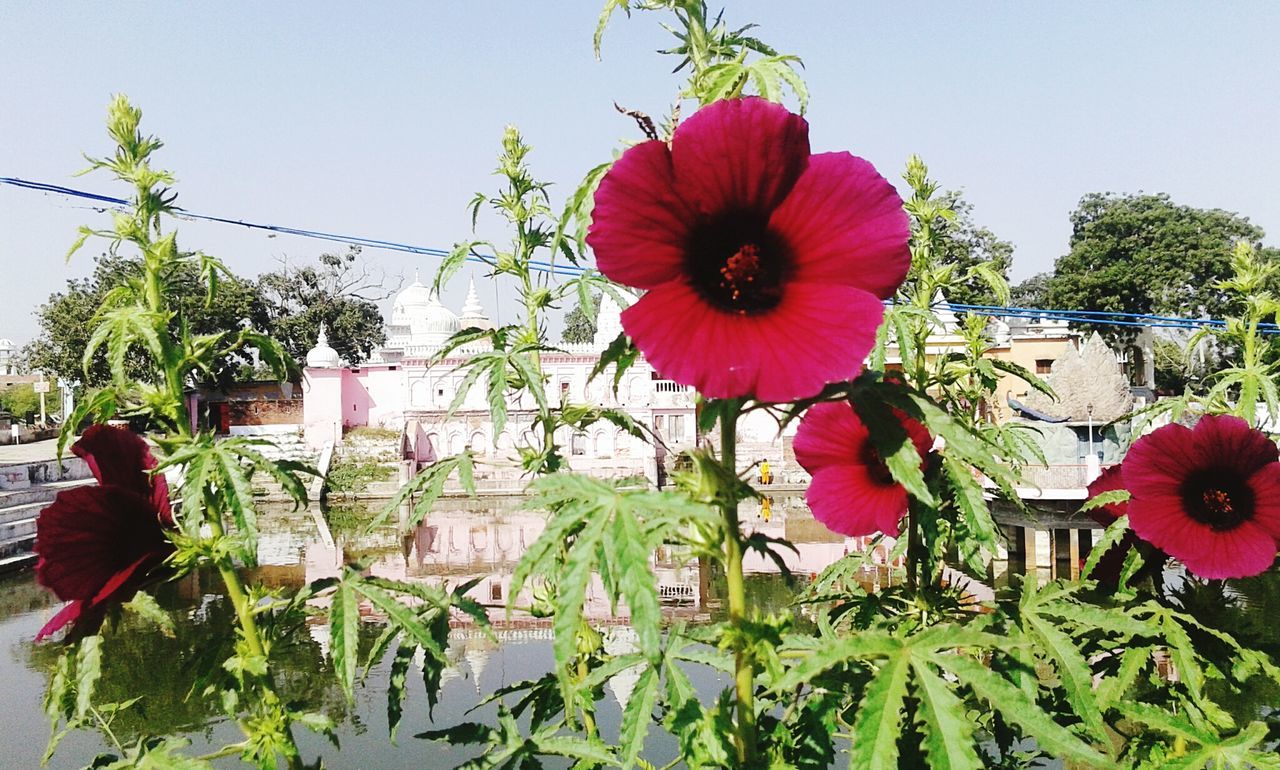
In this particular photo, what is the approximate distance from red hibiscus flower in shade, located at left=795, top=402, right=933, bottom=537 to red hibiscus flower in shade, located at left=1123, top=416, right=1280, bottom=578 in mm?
435

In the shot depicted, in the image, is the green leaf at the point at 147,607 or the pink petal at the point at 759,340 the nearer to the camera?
the pink petal at the point at 759,340

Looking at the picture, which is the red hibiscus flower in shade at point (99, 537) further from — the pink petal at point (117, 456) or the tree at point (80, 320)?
the tree at point (80, 320)

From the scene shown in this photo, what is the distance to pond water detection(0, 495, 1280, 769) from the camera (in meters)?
5.98

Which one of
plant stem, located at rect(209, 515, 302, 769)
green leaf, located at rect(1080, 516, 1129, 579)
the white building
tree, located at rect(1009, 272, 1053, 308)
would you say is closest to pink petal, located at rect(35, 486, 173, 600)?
plant stem, located at rect(209, 515, 302, 769)

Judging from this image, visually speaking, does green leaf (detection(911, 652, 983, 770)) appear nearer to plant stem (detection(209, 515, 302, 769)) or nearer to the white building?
plant stem (detection(209, 515, 302, 769))

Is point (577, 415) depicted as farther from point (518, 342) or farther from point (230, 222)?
point (230, 222)

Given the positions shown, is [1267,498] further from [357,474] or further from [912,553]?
[357,474]

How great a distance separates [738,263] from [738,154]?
0.12 m

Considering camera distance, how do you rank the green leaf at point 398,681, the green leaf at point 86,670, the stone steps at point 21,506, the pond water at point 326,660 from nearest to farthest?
the green leaf at point 86,670
the green leaf at point 398,681
the pond water at point 326,660
the stone steps at point 21,506

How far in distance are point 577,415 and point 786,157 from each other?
921 millimetres

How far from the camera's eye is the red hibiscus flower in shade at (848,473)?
5.21 feet

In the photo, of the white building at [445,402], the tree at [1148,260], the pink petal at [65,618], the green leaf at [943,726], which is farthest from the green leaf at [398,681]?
the tree at [1148,260]

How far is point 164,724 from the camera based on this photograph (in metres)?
6.87

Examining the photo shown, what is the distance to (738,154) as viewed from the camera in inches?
37.9
